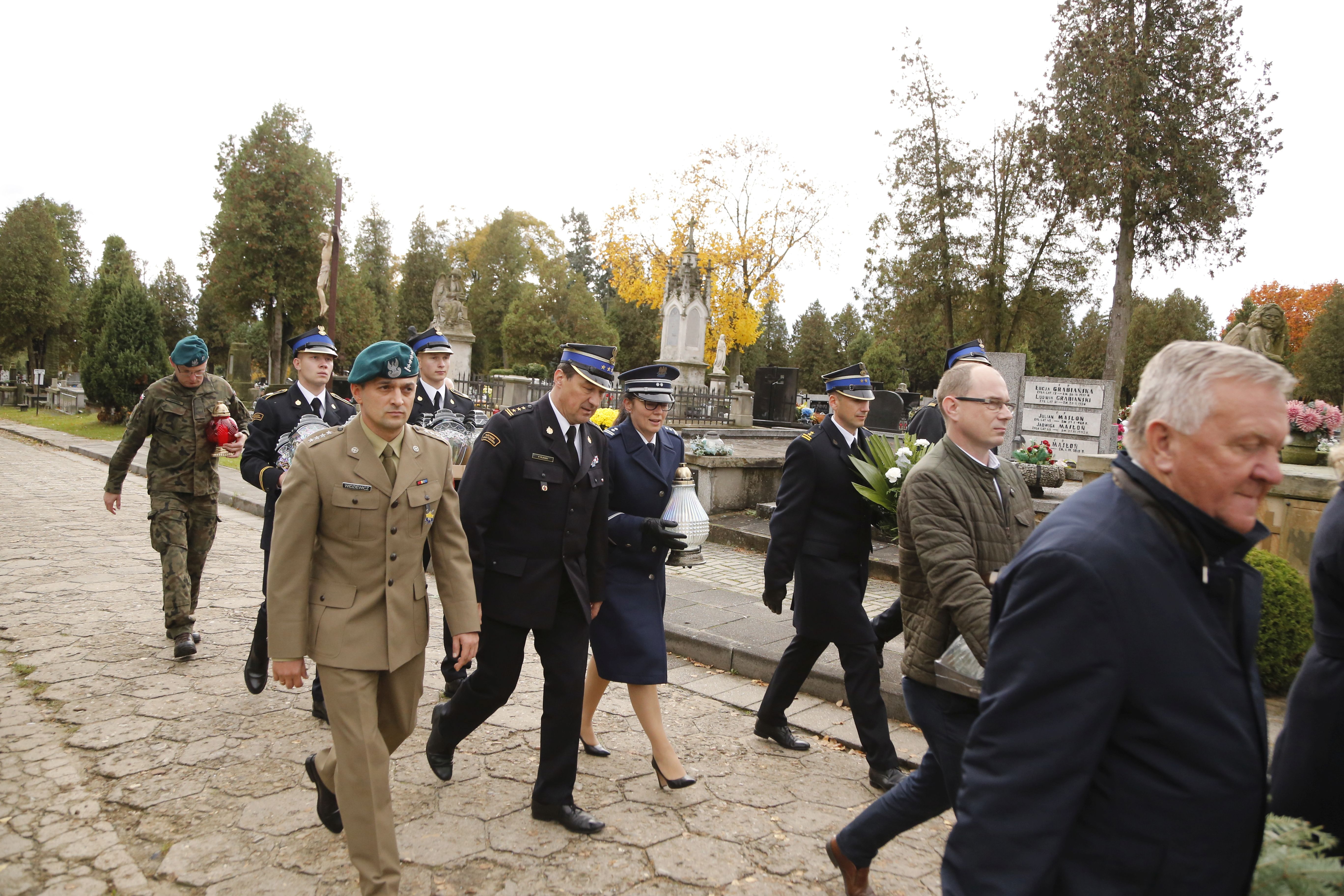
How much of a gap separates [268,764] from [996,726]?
395 cm

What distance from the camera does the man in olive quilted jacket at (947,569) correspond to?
296 cm

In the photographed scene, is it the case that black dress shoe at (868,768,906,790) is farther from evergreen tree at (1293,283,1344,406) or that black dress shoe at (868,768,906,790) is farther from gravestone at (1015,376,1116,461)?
evergreen tree at (1293,283,1344,406)

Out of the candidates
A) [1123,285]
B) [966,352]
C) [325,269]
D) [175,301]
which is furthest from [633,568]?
[175,301]

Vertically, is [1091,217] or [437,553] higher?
[1091,217]

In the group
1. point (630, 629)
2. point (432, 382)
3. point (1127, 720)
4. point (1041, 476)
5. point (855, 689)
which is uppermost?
point (432, 382)

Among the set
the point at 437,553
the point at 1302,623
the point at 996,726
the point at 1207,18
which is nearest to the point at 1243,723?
the point at 996,726

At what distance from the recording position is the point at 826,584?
4.61 metres

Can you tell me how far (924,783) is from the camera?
9.77ft

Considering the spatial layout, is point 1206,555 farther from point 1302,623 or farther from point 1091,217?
point 1091,217

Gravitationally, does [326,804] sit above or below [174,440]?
below

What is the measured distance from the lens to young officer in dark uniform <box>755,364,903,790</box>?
4449 mm

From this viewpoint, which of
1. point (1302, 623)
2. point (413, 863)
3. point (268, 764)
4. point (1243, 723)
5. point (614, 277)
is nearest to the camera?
point (1243, 723)

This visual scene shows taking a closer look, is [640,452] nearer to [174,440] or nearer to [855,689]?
[855,689]

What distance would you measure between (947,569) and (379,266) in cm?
7462
